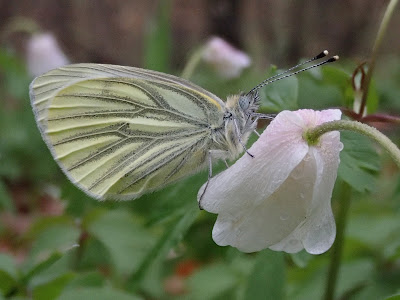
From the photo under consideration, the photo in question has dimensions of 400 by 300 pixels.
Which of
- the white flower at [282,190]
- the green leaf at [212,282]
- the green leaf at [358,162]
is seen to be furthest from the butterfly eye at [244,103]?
the green leaf at [212,282]

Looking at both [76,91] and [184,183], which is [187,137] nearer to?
[184,183]

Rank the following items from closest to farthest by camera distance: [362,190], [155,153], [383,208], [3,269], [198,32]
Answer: [362,190], [3,269], [155,153], [383,208], [198,32]

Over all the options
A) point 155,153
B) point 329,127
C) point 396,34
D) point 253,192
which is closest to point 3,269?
point 155,153

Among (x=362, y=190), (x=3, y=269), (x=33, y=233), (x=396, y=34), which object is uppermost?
(x=362, y=190)

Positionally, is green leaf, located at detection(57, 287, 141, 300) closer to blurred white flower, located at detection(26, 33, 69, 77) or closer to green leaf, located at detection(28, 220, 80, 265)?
green leaf, located at detection(28, 220, 80, 265)

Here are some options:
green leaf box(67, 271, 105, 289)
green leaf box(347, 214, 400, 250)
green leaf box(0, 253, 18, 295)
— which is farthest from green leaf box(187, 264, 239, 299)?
green leaf box(0, 253, 18, 295)

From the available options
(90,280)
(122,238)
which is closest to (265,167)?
(90,280)
